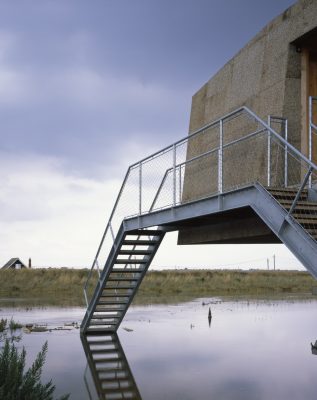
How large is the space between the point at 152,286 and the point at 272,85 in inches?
1048

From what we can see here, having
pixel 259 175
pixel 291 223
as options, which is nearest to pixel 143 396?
pixel 291 223

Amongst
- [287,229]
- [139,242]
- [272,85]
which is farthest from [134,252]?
[287,229]

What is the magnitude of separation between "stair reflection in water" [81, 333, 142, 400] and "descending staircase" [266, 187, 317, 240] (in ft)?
12.2

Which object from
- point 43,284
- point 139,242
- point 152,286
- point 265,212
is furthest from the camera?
point 152,286

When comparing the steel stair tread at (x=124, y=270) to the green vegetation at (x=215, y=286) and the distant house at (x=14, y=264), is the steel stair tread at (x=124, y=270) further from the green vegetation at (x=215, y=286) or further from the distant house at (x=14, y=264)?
the distant house at (x=14, y=264)

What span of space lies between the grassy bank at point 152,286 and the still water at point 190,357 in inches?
506

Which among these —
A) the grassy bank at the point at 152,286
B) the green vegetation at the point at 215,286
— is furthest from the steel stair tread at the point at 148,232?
the green vegetation at the point at 215,286

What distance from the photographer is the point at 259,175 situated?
1400 centimetres

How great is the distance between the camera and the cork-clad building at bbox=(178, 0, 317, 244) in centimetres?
1326

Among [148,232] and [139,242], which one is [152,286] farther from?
[148,232]

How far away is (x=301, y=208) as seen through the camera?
9.30 metres

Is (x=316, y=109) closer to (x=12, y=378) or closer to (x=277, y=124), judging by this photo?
(x=277, y=124)

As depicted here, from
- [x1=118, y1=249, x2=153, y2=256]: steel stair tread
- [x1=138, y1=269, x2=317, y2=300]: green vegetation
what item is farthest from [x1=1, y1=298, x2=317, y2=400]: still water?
[x1=138, y1=269, x2=317, y2=300]: green vegetation

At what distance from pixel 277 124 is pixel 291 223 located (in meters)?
5.71
